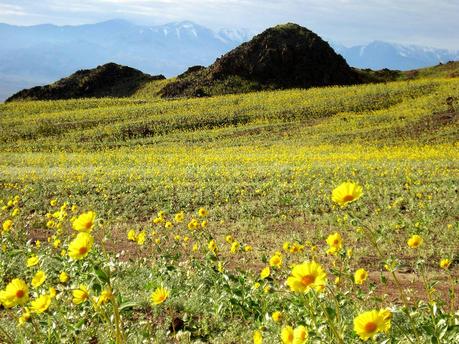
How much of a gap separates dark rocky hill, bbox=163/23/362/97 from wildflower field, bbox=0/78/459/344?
8201 mm

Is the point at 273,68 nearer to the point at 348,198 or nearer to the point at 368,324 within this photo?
the point at 348,198

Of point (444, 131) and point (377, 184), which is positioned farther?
point (444, 131)

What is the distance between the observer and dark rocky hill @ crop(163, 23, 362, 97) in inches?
2191

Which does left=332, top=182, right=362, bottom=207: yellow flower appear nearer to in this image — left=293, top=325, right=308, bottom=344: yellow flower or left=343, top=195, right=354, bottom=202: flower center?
A: left=343, top=195, right=354, bottom=202: flower center

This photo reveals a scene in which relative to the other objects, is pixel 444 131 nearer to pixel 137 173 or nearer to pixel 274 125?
pixel 274 125

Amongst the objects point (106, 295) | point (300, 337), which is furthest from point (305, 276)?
point (106, 295)

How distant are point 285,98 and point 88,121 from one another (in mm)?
17335

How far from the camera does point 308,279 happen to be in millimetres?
2305

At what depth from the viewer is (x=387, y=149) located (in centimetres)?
2734

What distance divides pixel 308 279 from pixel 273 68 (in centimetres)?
5612

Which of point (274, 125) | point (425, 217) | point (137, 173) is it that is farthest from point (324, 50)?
point (425, 217)

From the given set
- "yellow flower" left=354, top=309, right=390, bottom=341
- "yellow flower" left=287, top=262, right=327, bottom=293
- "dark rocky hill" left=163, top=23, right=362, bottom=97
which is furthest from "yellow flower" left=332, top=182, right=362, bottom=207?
"dark rocky hill" left=163, top=23, right=362, bottom=97

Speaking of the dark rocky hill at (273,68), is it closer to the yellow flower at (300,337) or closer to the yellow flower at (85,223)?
the yellow flower at (85,223)

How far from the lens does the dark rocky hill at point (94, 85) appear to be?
2483 inches
